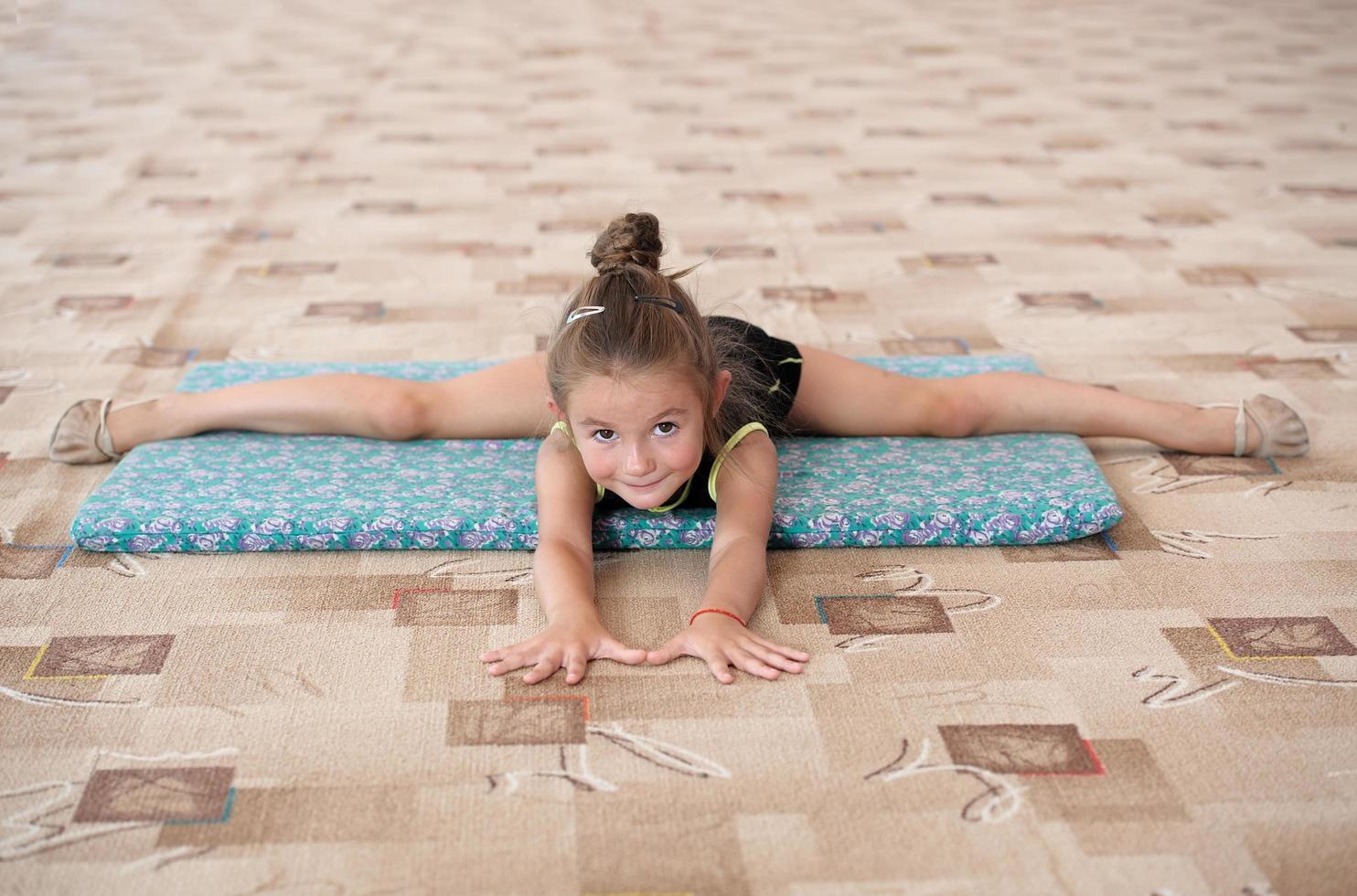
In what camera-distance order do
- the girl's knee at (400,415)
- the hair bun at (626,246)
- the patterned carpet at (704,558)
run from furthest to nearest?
the girl's knee at (400,415) → the hair bun at (626,246) → the patterned carpet at (704,558)

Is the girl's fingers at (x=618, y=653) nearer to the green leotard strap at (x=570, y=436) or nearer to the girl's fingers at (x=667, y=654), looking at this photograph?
the girl's fingers at (x=667, y=654)

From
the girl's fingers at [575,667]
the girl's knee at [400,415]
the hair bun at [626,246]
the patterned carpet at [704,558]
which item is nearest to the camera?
the patterned carpet at [704,558]

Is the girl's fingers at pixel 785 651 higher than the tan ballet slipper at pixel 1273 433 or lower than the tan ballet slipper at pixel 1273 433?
lower

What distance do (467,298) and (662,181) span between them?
34.5 inches

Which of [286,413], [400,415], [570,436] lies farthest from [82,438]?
[570,436]

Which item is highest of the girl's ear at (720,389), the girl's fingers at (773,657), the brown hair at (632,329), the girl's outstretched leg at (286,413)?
the brown hair at (632,329)

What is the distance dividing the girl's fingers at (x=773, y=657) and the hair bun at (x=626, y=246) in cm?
41

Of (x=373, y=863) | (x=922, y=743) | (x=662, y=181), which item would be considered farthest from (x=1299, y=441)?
(x=662, y=181)

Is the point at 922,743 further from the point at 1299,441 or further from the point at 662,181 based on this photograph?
the point at 662,181

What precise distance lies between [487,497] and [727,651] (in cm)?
39

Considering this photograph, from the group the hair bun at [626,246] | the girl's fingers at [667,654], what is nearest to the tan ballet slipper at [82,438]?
the hair bun at [626,246]

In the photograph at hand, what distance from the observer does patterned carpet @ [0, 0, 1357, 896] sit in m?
0.98

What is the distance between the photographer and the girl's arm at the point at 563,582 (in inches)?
46.2

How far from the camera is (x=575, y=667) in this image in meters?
1.16
